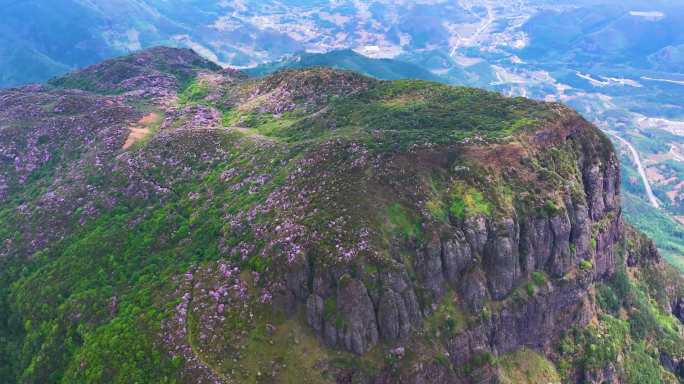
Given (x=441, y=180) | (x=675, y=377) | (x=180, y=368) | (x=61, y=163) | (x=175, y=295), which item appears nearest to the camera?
(x=180, y=368)

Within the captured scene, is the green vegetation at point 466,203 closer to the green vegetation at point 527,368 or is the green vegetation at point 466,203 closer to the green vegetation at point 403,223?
the green vegetation at point 403,223

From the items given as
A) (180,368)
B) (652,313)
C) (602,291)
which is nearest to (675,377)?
(652,313)

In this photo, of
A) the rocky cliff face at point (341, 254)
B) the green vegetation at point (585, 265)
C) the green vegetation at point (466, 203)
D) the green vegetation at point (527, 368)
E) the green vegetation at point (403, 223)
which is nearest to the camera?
the rocky cliff face at point (341, 254)

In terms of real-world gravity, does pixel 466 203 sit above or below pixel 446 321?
above

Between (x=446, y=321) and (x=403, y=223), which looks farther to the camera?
(x=403, y=223)

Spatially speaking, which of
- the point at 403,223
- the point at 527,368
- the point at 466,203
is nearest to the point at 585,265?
the point at 527,368

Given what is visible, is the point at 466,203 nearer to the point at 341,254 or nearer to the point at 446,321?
the point at 446,321

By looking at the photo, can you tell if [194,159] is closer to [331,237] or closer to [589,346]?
[331,237]

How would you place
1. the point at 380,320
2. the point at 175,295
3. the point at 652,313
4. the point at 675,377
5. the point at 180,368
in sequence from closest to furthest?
the point at 180,368
the point at 380,320
the point at 175,295
the point at 675,377
the point at 652,313

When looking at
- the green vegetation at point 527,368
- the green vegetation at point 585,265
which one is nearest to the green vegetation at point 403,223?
the green vegetation at point 527,368
